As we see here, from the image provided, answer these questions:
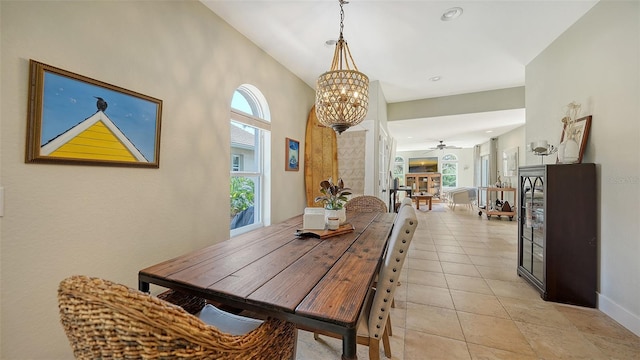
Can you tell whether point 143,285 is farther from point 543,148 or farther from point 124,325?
point 543,148

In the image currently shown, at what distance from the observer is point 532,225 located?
2.53m

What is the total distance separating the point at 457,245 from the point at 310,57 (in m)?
3.70

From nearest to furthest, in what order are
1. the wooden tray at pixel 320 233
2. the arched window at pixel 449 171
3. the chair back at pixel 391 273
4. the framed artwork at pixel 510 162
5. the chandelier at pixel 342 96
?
the chair back at pixel 391 273 → the wooden tray at pixel 320 233 → the chandelier at pixel 342 96 → the framed artwork at pixel 510 162 → the arched window at pixel 449 171

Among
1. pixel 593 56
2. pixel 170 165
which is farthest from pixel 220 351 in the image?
pixel 593 56

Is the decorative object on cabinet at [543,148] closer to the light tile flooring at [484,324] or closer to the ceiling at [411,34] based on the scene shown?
the ceiling at [411,34]

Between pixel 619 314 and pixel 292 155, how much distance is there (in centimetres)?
354

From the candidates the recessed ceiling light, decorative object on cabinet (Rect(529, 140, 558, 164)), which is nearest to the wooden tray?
the recessed ceiling light

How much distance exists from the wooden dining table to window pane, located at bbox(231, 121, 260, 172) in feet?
4.70

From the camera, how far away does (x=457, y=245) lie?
3.98 meters

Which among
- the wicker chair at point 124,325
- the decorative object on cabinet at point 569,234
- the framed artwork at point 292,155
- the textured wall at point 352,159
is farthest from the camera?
the textured wall at point 352,159

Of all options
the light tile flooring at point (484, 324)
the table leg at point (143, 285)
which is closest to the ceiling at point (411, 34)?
the table leg at point (143, 285)

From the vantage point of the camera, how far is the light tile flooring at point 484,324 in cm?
158

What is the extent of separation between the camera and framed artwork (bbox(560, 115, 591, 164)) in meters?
2.16

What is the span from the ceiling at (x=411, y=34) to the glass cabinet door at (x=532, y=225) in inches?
61.7
